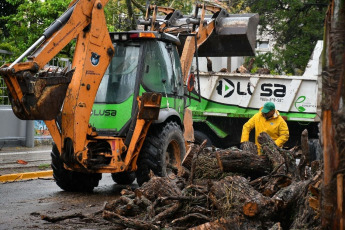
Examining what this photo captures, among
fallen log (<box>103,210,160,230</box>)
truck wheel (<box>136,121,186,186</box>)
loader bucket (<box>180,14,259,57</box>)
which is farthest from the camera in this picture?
loader bucket (<box>180,14,259,57</box>)

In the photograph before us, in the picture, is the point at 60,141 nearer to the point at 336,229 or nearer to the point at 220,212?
the point at 220,212

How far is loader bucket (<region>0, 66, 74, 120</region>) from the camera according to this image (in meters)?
8.88

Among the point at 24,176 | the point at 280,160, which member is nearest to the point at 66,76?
the point at 280,160

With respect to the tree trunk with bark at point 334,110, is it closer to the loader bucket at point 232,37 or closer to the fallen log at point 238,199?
the fallen log at point 238,199

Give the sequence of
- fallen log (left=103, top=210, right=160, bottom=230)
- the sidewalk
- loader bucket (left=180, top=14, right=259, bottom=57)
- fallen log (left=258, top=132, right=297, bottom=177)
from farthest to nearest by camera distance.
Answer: loader bucket (left=180, top=14, right=259, bottom=57)
the sidewalk
fallen log (left=258, top=132, right=297, bottom=177)
fallen log (left=103, top=210, right=160, bottom=230)

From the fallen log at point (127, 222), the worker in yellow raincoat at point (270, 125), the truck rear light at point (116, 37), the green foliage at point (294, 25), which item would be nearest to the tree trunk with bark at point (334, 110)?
the fallen log at point (127, 222)

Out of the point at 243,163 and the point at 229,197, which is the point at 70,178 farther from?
the point at 229,197

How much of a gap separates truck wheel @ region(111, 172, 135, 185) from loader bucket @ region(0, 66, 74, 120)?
2.85m

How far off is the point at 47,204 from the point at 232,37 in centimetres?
629

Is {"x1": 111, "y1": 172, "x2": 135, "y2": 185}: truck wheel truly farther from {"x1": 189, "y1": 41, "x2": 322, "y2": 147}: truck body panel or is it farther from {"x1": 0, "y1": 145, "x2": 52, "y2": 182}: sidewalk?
{"x1": 189, "y1": 41, "x2": 322, "y2": 147}: truck body panel

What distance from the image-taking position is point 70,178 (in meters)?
10.7

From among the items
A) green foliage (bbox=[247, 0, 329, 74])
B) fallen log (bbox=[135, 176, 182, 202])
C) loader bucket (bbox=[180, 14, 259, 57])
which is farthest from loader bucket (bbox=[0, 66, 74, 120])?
green foliage (bbox=[247, 0, 329, 74])

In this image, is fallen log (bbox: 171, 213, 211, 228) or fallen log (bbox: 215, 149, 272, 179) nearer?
fallen log (bbox: 171, 213, 211, 228)

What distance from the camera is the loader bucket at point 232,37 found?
14.2 metres
